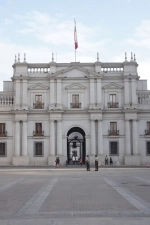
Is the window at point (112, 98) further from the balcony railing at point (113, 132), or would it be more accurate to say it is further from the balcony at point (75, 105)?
the balcony at point (75, 105)

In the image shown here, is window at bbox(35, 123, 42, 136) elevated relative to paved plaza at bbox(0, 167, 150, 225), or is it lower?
elevated

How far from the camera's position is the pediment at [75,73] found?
5841cm

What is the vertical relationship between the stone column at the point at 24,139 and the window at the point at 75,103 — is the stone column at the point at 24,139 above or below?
below

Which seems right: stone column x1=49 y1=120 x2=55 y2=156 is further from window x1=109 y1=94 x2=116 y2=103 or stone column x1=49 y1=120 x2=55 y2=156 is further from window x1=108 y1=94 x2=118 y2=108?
window x1=109 y1=94 x2=116 y2=103

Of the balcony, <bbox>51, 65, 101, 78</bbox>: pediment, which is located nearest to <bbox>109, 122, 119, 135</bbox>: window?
the balcony

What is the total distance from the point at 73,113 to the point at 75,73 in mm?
5664

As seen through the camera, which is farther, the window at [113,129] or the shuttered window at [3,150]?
the window at [113,129]

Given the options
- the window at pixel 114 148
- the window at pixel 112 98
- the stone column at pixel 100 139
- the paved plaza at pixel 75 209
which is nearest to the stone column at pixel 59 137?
the stone column at pixel 100 139

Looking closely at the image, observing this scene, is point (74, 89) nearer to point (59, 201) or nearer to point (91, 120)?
point (91, 120)

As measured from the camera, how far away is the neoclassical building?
57.8m

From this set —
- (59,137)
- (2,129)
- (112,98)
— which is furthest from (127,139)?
(2,129)

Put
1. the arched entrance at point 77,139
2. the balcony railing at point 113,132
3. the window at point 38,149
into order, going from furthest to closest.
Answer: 1. the arched entrance at point 77,139
2. the balcony railing at point 113,132
3. the window at point 38,149

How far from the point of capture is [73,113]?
5884 centimetres

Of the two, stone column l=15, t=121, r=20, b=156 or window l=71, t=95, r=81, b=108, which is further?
window l=71, t=95, r=81, b=108
